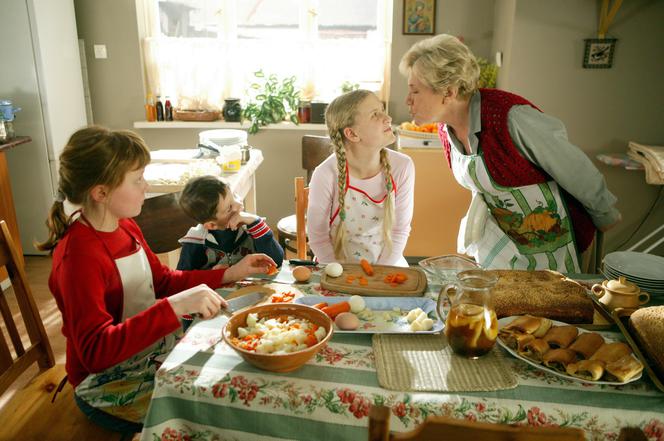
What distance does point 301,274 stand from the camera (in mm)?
1344

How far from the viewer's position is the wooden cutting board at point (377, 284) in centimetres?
128

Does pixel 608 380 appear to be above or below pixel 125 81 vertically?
below

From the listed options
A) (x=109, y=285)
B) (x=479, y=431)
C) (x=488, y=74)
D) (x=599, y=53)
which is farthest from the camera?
(x=488, y=74)

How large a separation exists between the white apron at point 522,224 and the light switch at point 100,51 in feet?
10.4

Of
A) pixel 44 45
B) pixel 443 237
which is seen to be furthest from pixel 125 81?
pixel 443 237

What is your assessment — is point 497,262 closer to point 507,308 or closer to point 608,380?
point 507,308

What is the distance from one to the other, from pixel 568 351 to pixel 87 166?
109cm

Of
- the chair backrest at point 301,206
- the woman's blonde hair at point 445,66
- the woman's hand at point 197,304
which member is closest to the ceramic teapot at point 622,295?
the woman's blonde hair at point 445,66

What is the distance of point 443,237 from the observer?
10.9ft

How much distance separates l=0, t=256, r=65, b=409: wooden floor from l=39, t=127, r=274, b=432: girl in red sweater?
1.05m

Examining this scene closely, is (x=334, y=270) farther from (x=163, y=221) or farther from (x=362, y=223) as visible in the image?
(x=163, y=221)

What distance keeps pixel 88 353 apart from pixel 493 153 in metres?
1.21

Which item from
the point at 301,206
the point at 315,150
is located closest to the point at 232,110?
the point at 315,150

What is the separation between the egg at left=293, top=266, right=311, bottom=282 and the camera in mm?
1339
